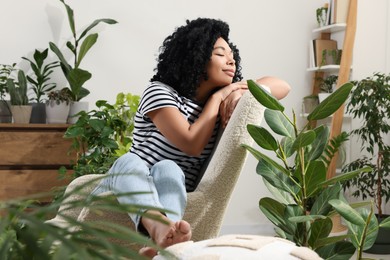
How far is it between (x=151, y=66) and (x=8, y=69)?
3.80 feet

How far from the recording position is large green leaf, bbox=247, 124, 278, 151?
1.91 metres

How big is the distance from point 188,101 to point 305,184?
1.06 m

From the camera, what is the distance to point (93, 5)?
5059mm

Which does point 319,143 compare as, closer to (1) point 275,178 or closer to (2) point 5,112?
(1) point 275,178

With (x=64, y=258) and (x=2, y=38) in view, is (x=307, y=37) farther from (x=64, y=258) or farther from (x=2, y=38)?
(x=64, y=258)

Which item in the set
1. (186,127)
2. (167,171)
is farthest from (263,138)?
(186,127)

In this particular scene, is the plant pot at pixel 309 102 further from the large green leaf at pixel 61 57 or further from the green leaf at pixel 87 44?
the large green leaf at pixel 61 57

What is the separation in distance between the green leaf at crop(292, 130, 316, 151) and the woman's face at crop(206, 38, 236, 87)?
1.09 m

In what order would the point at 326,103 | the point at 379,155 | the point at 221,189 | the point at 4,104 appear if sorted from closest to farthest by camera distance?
the point at 326,103
the point at 221,189
the point at 4,104
the point at 379,155

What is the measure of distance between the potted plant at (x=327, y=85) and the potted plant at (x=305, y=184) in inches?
144

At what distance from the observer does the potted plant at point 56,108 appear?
4.62 m

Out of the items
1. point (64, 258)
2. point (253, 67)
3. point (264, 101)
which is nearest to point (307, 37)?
point (253, 67)

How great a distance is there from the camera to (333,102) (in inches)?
68.8

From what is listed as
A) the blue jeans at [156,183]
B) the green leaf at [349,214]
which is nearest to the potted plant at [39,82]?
the blue jeans at [156,183]
